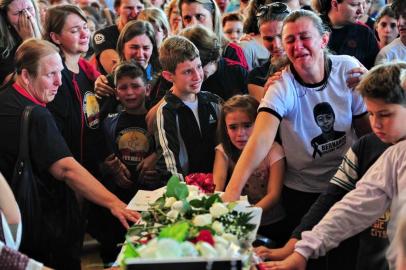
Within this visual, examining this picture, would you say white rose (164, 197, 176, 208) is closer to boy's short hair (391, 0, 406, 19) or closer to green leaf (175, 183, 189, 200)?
green leaf (175, 183, 189, 200)

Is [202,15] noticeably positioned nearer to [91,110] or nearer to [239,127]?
[91,110]

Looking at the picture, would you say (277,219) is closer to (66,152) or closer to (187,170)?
(187,170)

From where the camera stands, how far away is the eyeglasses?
4098 millimetres

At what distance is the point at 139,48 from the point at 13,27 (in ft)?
2.60

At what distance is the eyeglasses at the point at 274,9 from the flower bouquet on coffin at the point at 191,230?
155 cm

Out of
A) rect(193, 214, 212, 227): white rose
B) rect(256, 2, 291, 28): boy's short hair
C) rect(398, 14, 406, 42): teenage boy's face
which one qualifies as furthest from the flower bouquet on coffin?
rect(398, 14, 406, 42): teenage boy's face

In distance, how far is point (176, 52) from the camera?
4047 millimetres

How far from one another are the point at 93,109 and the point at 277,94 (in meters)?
1.41

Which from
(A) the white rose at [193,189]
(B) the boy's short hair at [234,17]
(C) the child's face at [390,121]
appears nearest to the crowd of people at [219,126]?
(C) the child's face at [390,121]

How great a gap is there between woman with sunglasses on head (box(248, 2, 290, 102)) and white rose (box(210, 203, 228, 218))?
1620 mm

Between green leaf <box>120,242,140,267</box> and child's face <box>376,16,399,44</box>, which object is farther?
child's face <box>376,16,399,44</box>

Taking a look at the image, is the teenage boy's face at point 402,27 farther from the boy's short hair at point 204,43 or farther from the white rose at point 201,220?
the white rose at point 201,220

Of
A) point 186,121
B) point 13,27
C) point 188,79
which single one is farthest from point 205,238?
point 13,27

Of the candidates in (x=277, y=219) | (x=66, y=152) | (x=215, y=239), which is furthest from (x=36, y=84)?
(x=215, y=239)
